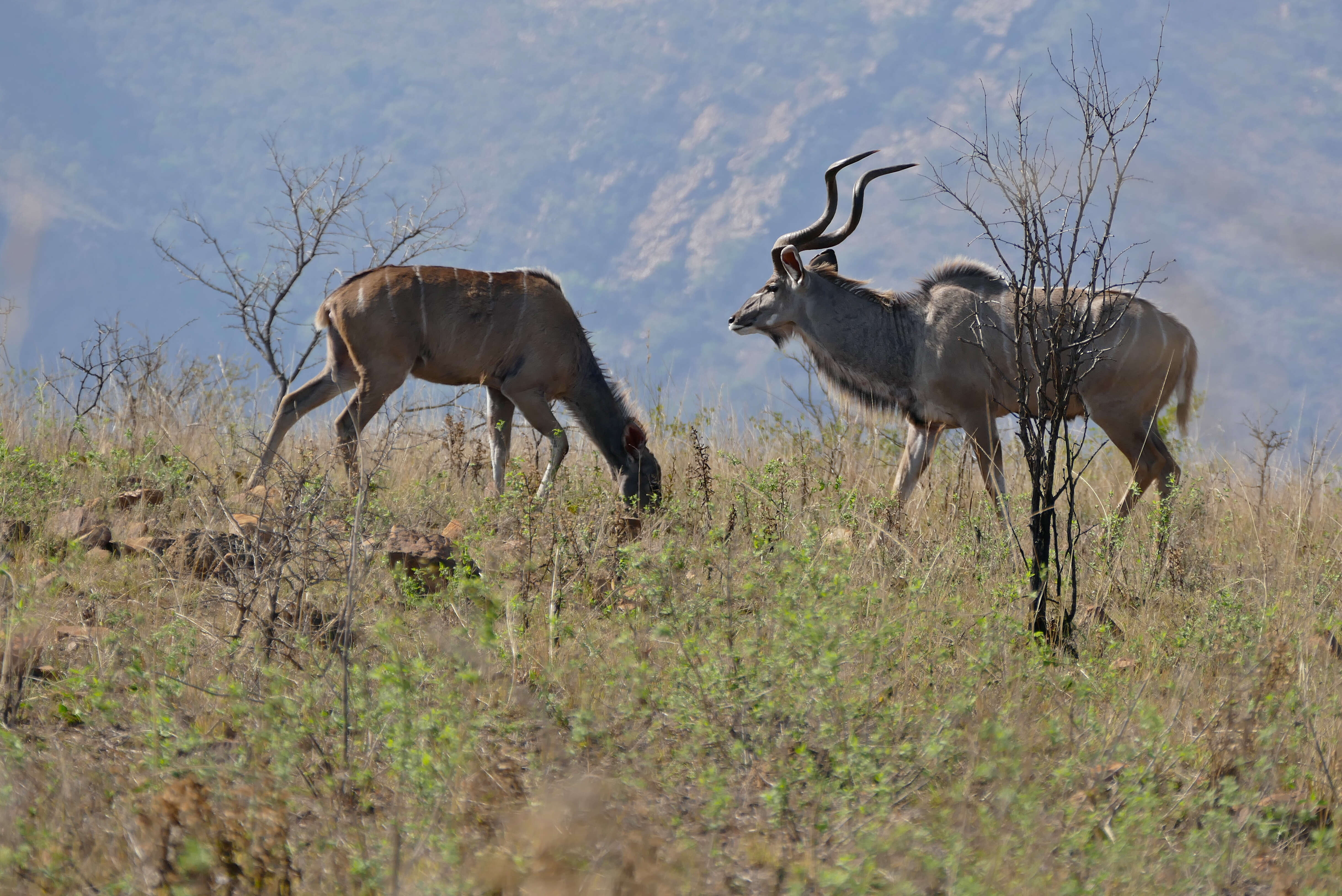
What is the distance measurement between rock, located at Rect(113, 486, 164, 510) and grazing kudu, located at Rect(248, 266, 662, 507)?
51.2 inches

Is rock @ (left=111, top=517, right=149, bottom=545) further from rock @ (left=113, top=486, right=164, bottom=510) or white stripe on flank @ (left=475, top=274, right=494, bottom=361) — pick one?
Answer: white stripe on flank @ (left=475, top=274, right=494, bottom=361)

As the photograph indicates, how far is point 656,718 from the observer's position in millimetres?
3633

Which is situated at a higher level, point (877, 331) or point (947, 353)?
point (877, 331)

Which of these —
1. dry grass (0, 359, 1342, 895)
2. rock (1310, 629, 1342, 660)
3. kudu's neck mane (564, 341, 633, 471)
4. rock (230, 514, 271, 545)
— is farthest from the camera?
kudu's neck mane (564, 341, 633, 471)

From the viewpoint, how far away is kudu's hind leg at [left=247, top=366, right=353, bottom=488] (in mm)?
8688

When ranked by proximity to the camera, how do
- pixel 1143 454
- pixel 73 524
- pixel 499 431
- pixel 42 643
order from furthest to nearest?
pixel 499 431
pixel 1143 454
pixel 73 524
pixel 42 643

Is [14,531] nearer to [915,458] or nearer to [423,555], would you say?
[423,555]

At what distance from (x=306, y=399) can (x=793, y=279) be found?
3986mm

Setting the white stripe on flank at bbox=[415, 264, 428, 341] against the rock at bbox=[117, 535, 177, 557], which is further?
the white stripe on flank at bbox=[415, 264, 428, 341]

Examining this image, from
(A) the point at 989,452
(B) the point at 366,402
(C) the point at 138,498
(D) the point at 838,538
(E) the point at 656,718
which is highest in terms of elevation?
(B) the point at 366,402

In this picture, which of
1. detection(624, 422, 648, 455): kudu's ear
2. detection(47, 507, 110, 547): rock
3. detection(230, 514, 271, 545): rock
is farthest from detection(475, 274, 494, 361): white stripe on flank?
detection(47, 507, 110, 547): rock

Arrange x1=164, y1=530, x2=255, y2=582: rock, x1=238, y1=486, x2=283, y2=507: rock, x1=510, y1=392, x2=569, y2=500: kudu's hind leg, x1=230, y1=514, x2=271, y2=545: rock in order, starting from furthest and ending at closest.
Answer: x1=510, y1=392, x2=569, y2=500: kudu's hind leg
x1=238, y1=486, x2=283, y2=507: rock
x1=164, y1=530, x2=255, y2=582: rock
x1=230, y1=514, x2=271, y2=545: rock

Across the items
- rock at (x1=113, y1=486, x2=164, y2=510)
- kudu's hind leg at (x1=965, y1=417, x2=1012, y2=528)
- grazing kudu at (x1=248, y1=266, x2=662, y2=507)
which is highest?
grazing kudu at (x1=248, y1=266, x2=662, y2=507)

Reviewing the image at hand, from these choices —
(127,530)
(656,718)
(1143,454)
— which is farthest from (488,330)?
(656,718)
